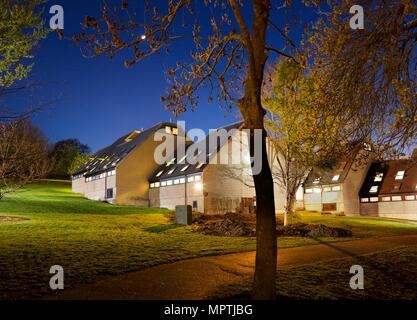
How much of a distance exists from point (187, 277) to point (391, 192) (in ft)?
117

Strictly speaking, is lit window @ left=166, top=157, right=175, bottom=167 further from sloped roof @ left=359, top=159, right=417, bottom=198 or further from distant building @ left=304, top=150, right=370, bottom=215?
sloped roof @ left=359, top=159, right=417, bottom=198

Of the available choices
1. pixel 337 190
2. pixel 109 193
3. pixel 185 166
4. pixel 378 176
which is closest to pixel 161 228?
pixel 185 166

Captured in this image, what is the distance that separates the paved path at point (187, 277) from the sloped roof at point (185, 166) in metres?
20.2

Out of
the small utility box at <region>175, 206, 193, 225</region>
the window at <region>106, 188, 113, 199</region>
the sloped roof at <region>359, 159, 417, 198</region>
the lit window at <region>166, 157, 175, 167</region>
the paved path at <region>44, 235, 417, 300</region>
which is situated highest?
the lit window at <region>166, 157, 175, 167</region>

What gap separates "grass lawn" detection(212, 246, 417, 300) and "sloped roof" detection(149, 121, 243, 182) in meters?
22.3

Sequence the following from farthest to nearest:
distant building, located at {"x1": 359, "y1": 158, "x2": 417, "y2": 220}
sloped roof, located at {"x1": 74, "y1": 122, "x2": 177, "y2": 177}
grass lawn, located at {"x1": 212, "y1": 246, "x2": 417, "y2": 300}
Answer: sloped roof, located at {"x1": 74, "y1": 122, "x2": 177, "y2": 177} → distant building, located at {"x1": 359, "y1": 158, "x2": 417, "y2": 220} → grass lawn, located at {"x1": 212, "y1": 246, "x2": 417, "y2": 300}

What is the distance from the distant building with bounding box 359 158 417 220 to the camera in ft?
129

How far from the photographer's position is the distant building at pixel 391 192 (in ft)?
129

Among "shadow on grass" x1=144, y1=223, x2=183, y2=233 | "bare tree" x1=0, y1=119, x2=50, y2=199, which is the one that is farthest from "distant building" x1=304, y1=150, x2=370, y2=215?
"bare tree" x1=0, y1=119, x2=50, y2=199

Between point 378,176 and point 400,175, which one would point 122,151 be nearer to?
point 378,176

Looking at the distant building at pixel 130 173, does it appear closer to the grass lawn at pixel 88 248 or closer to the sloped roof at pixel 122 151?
the sloped roof at pixel 122 151

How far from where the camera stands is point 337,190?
42.2 metres

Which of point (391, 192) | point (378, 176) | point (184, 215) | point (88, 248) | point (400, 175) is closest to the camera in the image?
point (88, 248)

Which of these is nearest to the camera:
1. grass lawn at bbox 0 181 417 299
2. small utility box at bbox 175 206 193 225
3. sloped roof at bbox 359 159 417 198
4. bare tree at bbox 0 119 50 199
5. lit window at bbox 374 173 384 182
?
grass lawn at bbox 0 181 417 299
